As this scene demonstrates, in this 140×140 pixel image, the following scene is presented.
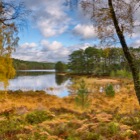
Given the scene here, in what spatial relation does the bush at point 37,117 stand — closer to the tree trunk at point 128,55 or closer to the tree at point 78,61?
the tree trunk at point 128,55

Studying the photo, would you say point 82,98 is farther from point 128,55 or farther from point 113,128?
point 113,128

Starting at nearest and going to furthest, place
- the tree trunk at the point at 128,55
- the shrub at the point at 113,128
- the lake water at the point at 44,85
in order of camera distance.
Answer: the shrub at the point at 113,128 → the tree trunk at the point at 128,55 → the lake water at the point at 44,85

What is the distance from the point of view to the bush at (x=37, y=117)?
9.08m

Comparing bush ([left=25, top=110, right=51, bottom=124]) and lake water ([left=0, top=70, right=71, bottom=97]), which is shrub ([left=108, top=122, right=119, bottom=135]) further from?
lake water ([left=0, top=70, right=71, bottom=97])

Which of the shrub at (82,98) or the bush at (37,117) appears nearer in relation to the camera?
the bush at (37,117)

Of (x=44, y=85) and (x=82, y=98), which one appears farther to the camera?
(x=44, y=85)

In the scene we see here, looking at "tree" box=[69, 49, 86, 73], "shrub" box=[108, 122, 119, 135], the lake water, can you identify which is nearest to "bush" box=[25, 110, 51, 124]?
"shrub" box=[108, 122, 119, 135]

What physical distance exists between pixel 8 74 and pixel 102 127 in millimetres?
12409

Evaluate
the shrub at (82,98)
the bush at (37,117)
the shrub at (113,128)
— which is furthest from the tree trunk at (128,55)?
the shrub at (82,98)

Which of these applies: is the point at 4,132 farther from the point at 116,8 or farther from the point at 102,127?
the point at 116,8

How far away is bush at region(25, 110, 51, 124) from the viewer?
29.8 ft

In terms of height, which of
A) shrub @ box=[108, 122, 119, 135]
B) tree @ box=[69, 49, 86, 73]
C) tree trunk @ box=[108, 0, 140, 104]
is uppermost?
tree @ box=[69, 49, 86, 73]

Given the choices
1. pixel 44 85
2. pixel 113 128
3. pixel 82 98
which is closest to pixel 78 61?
pixel 44 85

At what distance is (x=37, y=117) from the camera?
9359 millimetres
